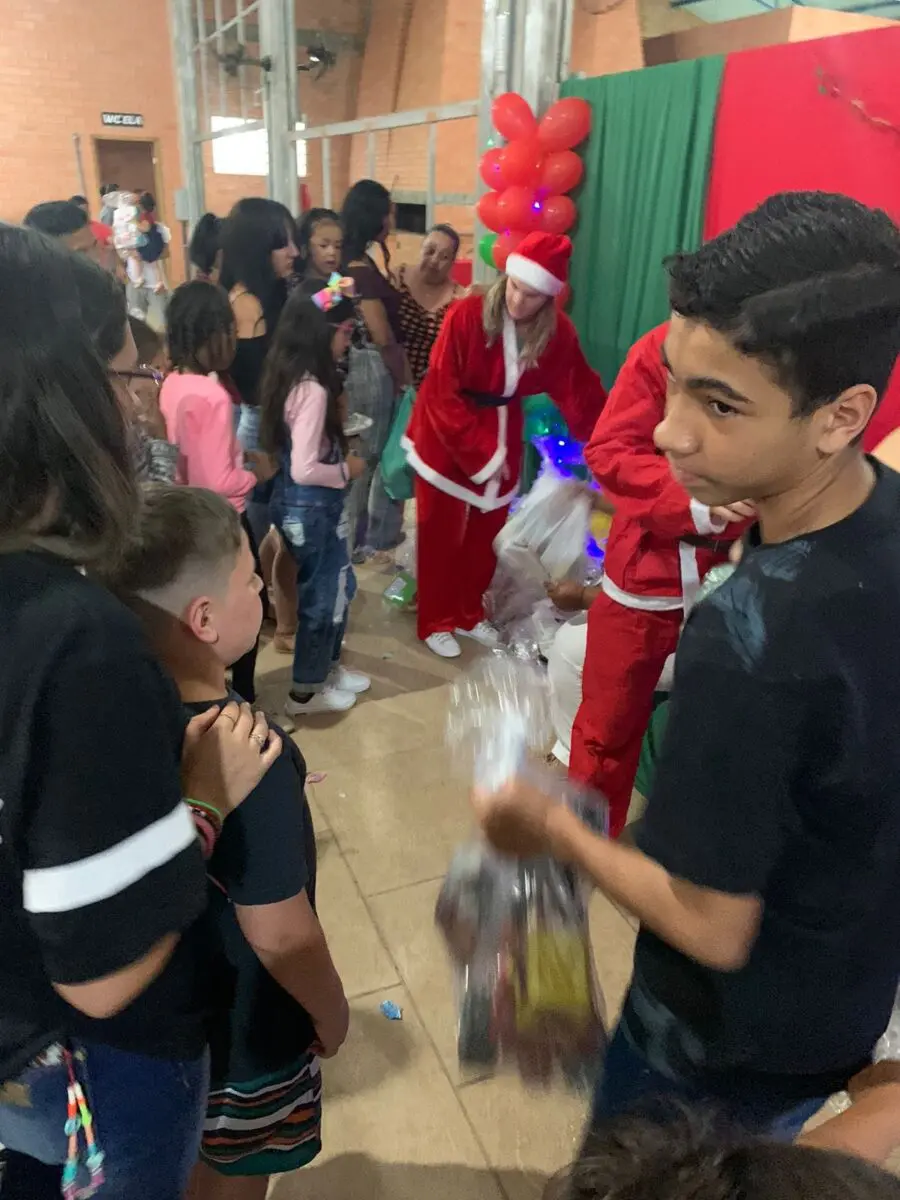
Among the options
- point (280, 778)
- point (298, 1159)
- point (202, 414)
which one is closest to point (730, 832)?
point (280, 778)

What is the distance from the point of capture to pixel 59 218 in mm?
3799

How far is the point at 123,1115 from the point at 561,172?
3.13 m

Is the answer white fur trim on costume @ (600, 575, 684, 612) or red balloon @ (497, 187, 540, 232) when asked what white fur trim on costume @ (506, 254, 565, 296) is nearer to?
red balloon @ (497, 187, 540, 232)

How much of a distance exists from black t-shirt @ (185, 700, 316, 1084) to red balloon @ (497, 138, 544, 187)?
268cm

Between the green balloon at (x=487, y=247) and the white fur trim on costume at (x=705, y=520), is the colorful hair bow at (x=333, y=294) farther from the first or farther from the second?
the white fur trim on costume at (x=705, y=520)

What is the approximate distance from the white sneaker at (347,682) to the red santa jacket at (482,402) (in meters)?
0.80

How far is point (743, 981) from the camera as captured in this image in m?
0.86

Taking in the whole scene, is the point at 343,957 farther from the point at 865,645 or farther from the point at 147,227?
the point at 147,227

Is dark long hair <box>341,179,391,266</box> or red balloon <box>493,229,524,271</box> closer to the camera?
red balloon <box>493,229,524,271</box>

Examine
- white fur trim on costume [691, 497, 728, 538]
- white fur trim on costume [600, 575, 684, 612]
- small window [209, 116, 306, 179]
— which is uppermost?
small window [209, 116, 306, 179]

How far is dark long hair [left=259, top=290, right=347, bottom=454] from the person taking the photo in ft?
8.41

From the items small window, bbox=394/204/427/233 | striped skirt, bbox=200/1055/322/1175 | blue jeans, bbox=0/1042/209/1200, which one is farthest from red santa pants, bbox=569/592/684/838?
small window, bbox=394/204/427/233

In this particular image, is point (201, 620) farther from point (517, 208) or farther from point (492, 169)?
point (492, 169)

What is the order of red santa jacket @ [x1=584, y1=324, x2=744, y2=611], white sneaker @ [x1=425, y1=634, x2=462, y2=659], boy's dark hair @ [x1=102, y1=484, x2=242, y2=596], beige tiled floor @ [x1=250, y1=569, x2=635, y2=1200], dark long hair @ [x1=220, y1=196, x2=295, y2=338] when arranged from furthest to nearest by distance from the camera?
white sneaker @ [x1=425, y1=634, x2=462, y2=659] < dark long hair @ [x1=220, y1=196, x2=295, y2=338] < red santa jacket @ [x1=584, y1=324, x2=744, y2=611] < beige tiled floor @ [x1=250, y1=569, x2=635, y2=1200] < boy's dark hair @ [x1=102, y1=484, x2=242, y2=596]
